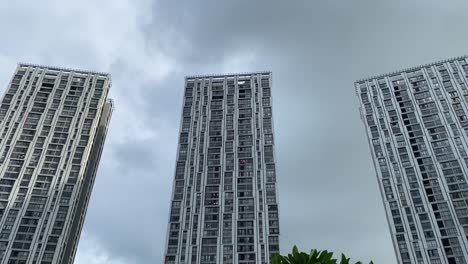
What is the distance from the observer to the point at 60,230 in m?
98.4

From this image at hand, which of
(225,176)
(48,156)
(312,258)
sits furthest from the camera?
(48,156)

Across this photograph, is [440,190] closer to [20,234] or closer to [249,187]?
[249,187]

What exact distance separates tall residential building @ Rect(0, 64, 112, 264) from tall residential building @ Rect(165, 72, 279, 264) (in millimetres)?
24047

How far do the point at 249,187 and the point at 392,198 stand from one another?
3220cm

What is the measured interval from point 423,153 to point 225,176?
154 feet

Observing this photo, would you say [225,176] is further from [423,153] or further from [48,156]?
[423,153]

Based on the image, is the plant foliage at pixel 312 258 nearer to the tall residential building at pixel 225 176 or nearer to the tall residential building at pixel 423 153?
the tall residential building at pixel 225 176

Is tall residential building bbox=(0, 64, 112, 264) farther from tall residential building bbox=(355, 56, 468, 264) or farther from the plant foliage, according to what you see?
the plant foliage

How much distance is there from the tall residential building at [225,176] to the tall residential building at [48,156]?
947 inches

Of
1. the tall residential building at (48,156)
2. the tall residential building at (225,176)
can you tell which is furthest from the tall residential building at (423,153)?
the tall residential building at (48,156)

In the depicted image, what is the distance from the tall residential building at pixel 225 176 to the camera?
9644 centimetres

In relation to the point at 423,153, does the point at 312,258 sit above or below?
below

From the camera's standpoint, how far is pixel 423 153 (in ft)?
346

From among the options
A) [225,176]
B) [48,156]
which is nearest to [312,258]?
[225,176]
